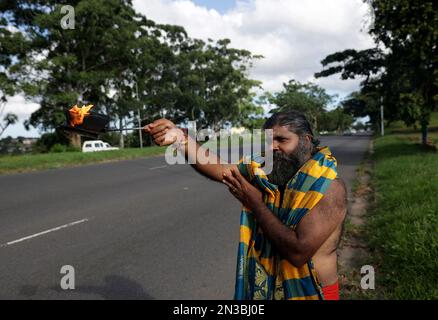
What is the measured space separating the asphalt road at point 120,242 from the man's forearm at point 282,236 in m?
2.13

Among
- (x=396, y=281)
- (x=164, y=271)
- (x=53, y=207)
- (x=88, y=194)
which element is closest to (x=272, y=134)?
(x=396, y=281)

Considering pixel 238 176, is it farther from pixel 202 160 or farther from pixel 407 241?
pixel 407 241

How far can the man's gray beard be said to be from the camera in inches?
73.5

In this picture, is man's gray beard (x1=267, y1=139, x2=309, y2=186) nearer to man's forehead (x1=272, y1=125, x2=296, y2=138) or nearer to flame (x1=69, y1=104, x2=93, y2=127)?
man's forehead (x1=272, y1=125, x2=296, y2=138)

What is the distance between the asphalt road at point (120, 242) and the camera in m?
3.85

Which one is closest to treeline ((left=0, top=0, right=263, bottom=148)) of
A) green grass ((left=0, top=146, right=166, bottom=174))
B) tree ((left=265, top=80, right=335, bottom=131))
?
green grass ((left=0, top=146, right=166, bottom=174))

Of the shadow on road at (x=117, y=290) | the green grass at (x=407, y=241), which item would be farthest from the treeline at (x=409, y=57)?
the shadow on road at (x=117, y=290)

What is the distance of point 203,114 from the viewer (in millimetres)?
43750

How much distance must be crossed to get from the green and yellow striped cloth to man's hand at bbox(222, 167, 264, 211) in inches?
4.6

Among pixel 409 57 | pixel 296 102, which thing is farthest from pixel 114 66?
pixel 296 102

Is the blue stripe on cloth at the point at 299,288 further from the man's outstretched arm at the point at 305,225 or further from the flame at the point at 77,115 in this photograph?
the flame at the point at 77,115

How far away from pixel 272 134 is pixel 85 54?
90.9 feet

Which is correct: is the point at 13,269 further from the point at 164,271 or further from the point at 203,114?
the point at 203,114

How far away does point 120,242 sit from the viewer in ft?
17.4
